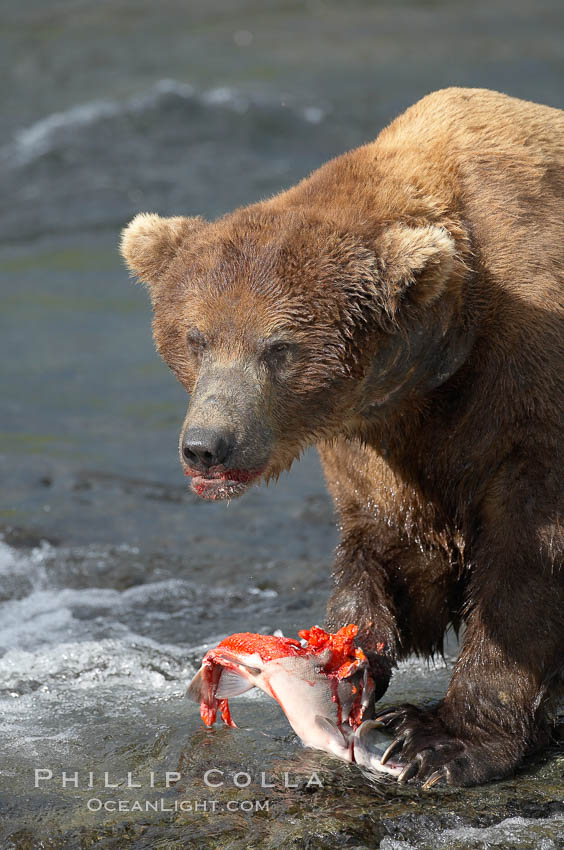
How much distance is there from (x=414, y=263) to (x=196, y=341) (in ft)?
2.76

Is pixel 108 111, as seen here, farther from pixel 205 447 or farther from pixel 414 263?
pixel 205 447

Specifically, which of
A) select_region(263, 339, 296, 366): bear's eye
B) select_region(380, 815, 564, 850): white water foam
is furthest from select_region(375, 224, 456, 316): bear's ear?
select_region(380, 815, 564, 850): white water foam

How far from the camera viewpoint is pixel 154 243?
5.21 m

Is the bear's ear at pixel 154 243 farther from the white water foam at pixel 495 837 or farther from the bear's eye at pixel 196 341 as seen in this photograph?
the white water foam at pixel 495 837

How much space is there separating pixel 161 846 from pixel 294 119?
1319cm

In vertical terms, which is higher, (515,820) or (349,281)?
(349,281)

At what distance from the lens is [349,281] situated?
468cm

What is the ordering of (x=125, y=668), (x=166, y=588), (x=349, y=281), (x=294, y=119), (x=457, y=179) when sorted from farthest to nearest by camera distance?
(x=294, y=119)
(x=166, y=588)
(x=125, y=668)
(x=457, y=179)
(x=349, y=281)

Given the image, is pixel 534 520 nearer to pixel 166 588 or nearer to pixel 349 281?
pixel 349 281

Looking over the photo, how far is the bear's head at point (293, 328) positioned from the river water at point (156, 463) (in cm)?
84

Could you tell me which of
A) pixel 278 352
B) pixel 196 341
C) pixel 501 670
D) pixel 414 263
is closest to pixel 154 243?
pixel 196 341

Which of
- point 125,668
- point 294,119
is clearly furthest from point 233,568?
point 294,119

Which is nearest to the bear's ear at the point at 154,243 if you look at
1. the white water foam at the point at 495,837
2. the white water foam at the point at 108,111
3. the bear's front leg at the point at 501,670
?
the bear's front leg at the point at 501,670

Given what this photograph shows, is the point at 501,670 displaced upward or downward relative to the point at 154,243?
downward
